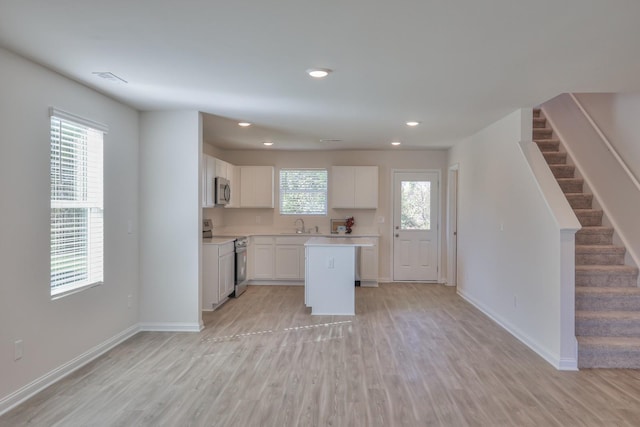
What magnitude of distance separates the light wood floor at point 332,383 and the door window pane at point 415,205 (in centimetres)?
281

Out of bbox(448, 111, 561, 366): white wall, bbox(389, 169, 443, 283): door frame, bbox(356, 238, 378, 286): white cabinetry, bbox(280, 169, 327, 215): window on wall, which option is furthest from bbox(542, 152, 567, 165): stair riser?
bbox(280, 169, 327, 215): window on wall

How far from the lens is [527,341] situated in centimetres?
395

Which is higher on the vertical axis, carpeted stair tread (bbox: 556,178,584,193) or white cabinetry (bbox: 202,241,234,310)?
carpeted stair tread (bbox: 556,178,584,193)

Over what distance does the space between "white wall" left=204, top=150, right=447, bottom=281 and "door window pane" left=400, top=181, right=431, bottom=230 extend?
9.9 inches

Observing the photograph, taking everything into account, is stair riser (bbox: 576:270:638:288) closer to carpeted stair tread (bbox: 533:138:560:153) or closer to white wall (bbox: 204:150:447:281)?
carpeted stair tread (bbox: 533:138:560:153)

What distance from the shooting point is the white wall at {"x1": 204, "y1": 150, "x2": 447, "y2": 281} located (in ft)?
23.9

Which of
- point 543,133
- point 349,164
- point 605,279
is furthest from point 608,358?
point 349,164

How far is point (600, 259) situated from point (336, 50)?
12.2 feet

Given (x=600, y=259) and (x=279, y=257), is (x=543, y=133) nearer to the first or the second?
(x=600, y=259)

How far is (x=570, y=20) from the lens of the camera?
220 cm

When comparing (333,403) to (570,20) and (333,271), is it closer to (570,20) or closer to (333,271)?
(333,271)

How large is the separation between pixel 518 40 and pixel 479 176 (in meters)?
3.21

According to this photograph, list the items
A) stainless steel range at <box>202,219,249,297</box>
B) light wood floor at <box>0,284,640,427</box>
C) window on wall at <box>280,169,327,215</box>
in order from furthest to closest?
window on wall at <box>280,169,327,215</box>
stainless steel range at <box>202,219,249,297</box>
light wood floor at <box>0,284,640,427</box>

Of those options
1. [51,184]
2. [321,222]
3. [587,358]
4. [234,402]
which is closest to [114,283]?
[51,184]
